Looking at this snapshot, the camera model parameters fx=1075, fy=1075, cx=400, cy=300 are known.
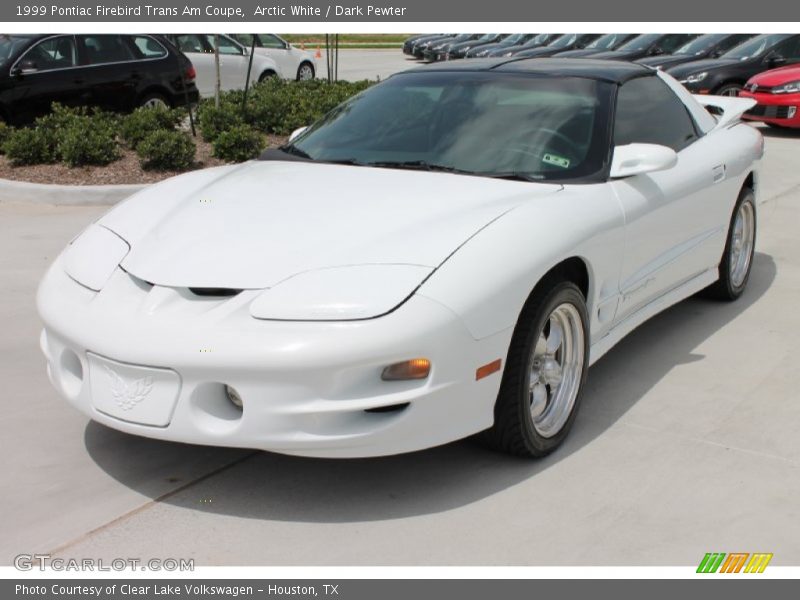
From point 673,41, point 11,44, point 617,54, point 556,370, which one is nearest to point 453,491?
point 556,370

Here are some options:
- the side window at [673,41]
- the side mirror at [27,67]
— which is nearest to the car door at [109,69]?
the side mirror at [27,67]

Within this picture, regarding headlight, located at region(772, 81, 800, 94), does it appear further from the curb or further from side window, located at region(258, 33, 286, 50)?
side window, located at region(258, 33, 286, 50)

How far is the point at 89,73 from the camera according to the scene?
12.3m

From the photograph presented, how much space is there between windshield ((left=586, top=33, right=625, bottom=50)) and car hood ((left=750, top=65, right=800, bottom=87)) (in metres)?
7.11

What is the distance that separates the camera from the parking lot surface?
3502 millimetres

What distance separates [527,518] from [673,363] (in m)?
1.88

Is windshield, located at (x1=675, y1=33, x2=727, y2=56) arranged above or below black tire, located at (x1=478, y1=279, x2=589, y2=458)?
below

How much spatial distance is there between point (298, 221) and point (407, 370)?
0.82 meters

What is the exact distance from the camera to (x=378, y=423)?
3.55 meters

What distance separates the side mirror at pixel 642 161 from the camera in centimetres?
465

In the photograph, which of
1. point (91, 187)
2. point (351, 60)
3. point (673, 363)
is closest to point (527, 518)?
point (673, 363)

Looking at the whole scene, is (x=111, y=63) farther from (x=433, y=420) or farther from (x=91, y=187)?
(x=433, y=420)

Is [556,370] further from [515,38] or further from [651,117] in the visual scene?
[515,38]

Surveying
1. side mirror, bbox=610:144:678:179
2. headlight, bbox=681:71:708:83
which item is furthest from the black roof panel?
headlight, bbox=681:71:708:83
